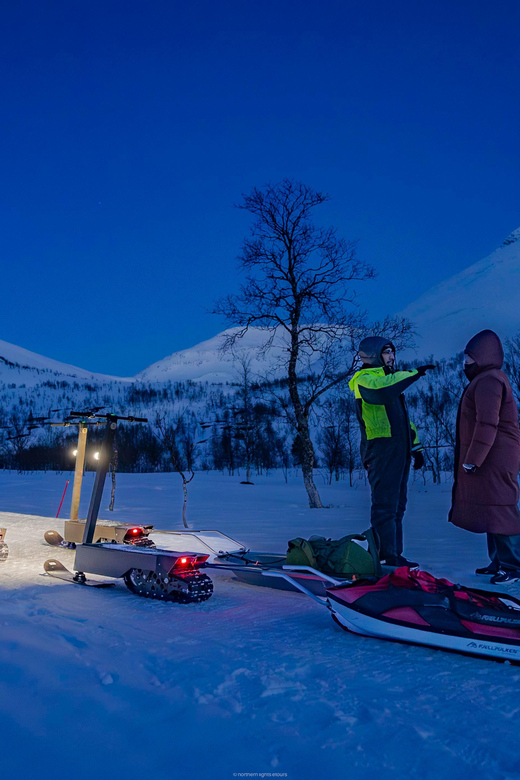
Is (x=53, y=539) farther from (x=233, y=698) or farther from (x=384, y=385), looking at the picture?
(x=233, y=698)

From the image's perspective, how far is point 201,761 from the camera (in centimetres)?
178

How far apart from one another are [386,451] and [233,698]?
283 cm

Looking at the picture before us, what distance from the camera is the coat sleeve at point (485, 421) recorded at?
4.30 m

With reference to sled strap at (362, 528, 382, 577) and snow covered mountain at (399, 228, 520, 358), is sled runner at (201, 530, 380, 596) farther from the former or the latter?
snow covered mountain at (399, 228, 520, 358)

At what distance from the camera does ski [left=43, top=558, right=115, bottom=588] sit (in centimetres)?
431

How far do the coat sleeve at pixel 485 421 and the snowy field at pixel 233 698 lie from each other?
1820 mm

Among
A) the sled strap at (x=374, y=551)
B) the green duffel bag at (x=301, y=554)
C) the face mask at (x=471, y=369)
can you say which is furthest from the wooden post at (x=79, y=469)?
the face mask at (x=471, y=369)

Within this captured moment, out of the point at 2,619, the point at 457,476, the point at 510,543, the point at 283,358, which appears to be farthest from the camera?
the point at 283,358

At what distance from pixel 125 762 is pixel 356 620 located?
1545mm

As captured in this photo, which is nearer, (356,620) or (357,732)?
(357,732)

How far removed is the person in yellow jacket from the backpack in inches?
20.2

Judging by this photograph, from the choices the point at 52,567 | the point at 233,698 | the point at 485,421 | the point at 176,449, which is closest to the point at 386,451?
the point at 485,421

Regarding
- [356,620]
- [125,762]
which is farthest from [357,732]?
[356,620]

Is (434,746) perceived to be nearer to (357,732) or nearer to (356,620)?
(357,732)
